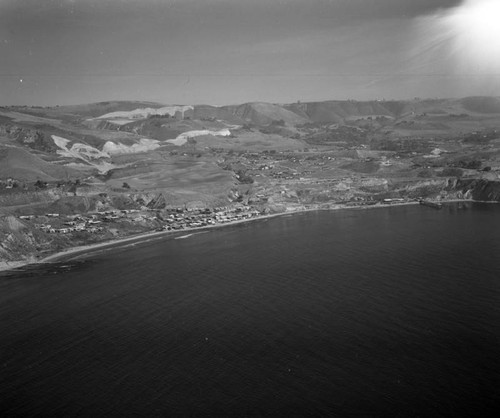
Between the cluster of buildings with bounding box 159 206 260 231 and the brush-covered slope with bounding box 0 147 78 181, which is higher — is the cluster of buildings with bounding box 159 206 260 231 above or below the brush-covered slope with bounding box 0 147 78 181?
below

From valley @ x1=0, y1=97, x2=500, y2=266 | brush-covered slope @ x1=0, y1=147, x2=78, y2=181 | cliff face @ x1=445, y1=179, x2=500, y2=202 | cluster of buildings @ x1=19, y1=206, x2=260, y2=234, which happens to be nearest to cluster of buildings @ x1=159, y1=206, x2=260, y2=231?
cluster of buildings @ x1=19, y1=206, x2=260, y2=234

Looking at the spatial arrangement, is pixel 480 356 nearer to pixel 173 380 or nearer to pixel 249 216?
pixel 173 380

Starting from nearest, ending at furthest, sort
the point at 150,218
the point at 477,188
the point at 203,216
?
the point at 150,218, the point at 203,216, the point at 477,188

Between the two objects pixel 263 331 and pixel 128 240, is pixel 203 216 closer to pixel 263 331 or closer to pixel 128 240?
pixel 128 240

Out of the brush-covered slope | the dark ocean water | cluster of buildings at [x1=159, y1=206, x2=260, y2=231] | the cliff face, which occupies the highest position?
the brush-covered slope

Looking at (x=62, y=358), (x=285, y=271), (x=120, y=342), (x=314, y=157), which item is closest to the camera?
(x=62, y=358)

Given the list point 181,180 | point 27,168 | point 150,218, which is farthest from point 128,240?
point 27,168

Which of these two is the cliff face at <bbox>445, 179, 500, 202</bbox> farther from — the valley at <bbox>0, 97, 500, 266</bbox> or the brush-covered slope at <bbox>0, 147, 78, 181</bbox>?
the brush-covered slope at <bbox>0, 147, 78, 181</bbox>

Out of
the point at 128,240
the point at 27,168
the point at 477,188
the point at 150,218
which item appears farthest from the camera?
the point at 27,168

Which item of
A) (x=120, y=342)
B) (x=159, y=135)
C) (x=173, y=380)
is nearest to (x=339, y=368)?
(x=173, y=380)
